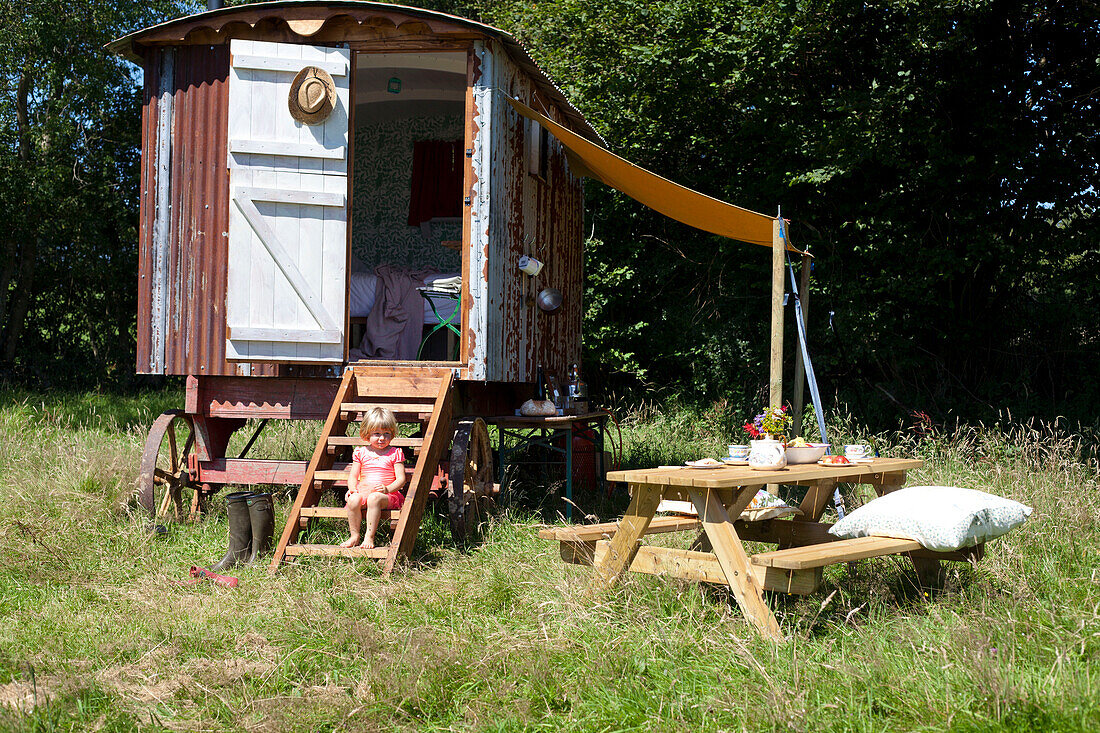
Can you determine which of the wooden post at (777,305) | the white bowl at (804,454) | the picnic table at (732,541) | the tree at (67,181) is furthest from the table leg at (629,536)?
the tree at (67,181)

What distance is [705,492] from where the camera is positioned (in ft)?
12.1

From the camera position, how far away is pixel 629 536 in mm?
3898

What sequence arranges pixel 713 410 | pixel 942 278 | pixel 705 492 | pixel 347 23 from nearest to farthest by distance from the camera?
pixel 705 492
pixel 347 23
pixel 942 278
pixel 713 410

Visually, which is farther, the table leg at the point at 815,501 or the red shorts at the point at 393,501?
the red shorts at the point at 393,501

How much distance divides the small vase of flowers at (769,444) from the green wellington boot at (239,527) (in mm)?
2776

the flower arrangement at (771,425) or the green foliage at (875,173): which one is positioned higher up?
the green foliage at (875,173)

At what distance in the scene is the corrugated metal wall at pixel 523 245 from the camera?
6023 millimetres

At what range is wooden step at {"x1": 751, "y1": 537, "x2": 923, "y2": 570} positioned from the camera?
3314mm

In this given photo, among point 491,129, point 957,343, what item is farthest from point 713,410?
point 491,129

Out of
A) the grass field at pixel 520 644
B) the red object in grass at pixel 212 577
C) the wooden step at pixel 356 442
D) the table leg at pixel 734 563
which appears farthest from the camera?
the wooden step at pixel 356 442

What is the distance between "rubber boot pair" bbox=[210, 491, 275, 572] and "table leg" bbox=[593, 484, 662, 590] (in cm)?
206

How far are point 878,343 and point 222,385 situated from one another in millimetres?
7214

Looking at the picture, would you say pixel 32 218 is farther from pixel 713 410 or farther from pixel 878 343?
pixel 878 343

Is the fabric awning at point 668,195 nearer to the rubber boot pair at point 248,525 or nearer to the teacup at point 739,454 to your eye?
the teacup at point 739,454
